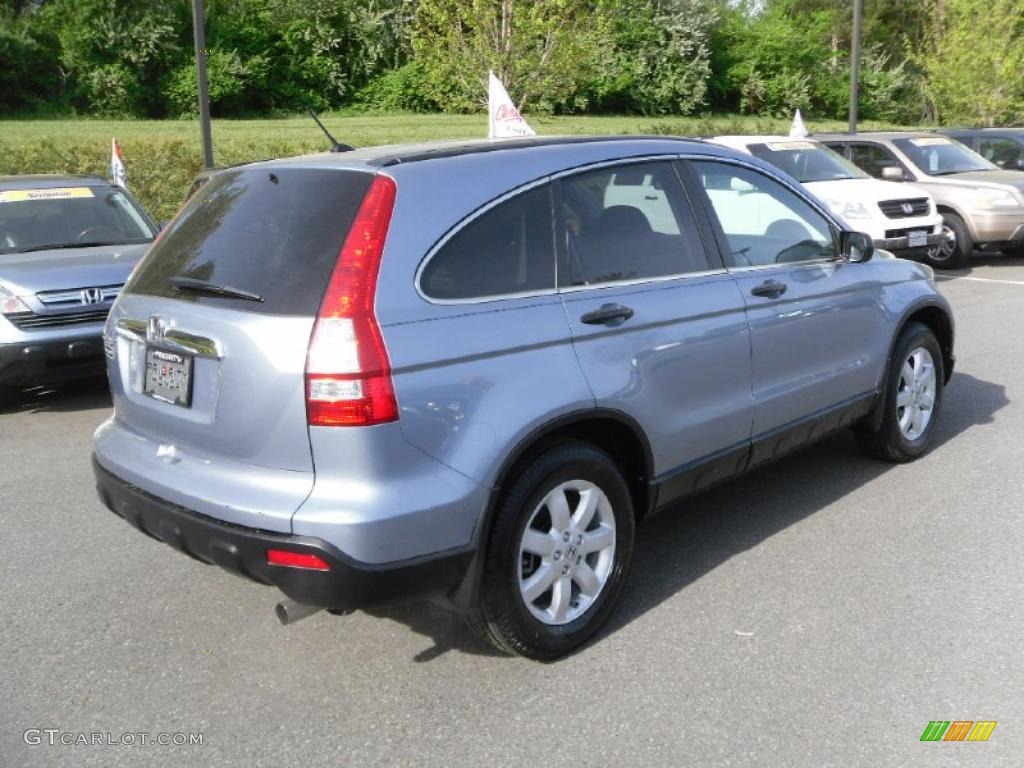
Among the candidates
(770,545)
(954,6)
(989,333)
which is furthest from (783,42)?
(770,545)

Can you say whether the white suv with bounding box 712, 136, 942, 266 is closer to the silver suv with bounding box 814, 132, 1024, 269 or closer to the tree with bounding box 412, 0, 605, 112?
the silver suv with bounding box 814, 132, 1024, 269

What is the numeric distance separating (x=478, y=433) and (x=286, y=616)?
881 mm

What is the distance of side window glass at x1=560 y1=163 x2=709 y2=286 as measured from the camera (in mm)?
3793

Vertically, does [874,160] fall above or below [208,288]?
above

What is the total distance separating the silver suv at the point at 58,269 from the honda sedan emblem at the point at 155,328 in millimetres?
4035

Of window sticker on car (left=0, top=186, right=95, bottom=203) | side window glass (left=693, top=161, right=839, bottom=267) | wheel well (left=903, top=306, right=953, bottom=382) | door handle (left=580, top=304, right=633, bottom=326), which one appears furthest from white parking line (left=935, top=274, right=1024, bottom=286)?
door handle (left=580, top=304, right=633, bottom=326)

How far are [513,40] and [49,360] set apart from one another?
15.6 meters

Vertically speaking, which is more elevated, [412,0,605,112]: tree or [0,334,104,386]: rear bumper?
[412,0,605,112]: tree

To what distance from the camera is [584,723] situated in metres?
3.24

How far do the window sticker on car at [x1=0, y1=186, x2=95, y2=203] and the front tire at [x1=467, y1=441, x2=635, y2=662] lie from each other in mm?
6859

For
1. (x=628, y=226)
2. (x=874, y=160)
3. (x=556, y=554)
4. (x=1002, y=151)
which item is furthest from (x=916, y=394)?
(x=1002, y=151)

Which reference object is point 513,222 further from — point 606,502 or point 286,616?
point 286,616

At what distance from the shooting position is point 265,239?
11.2 feet

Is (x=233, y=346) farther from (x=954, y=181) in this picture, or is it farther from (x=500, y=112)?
(x=954, y=181)
